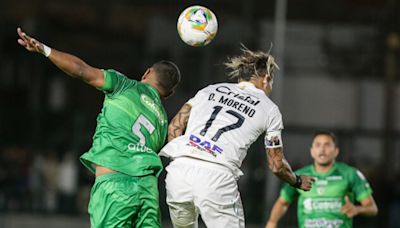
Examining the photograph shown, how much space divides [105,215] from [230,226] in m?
0.98

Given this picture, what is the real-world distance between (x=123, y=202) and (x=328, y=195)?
3101 millimetres

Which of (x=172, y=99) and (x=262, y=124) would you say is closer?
(x=262, y=124)

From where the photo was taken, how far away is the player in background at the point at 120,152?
8117 millimetres

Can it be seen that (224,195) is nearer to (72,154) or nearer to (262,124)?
(262,124)

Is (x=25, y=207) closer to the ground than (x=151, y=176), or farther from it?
closer to the ground

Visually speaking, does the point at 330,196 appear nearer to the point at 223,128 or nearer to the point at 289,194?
the point at 289,194

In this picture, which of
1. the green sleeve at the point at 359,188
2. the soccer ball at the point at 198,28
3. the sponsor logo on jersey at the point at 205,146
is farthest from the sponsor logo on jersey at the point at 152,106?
the green sleeve at the point at 359,188

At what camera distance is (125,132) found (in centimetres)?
824

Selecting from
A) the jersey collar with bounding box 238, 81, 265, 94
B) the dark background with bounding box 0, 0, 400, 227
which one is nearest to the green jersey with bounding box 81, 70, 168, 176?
the jersey collar with bounding box 238, 81, 265, 94

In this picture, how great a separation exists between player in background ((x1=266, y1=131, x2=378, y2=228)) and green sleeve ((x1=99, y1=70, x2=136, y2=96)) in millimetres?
2850

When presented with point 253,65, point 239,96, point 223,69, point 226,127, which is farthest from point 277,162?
point 223,69

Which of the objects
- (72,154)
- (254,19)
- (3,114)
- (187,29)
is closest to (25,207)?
(72,154)

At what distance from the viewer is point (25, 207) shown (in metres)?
18.7

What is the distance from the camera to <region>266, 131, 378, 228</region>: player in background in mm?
10453
